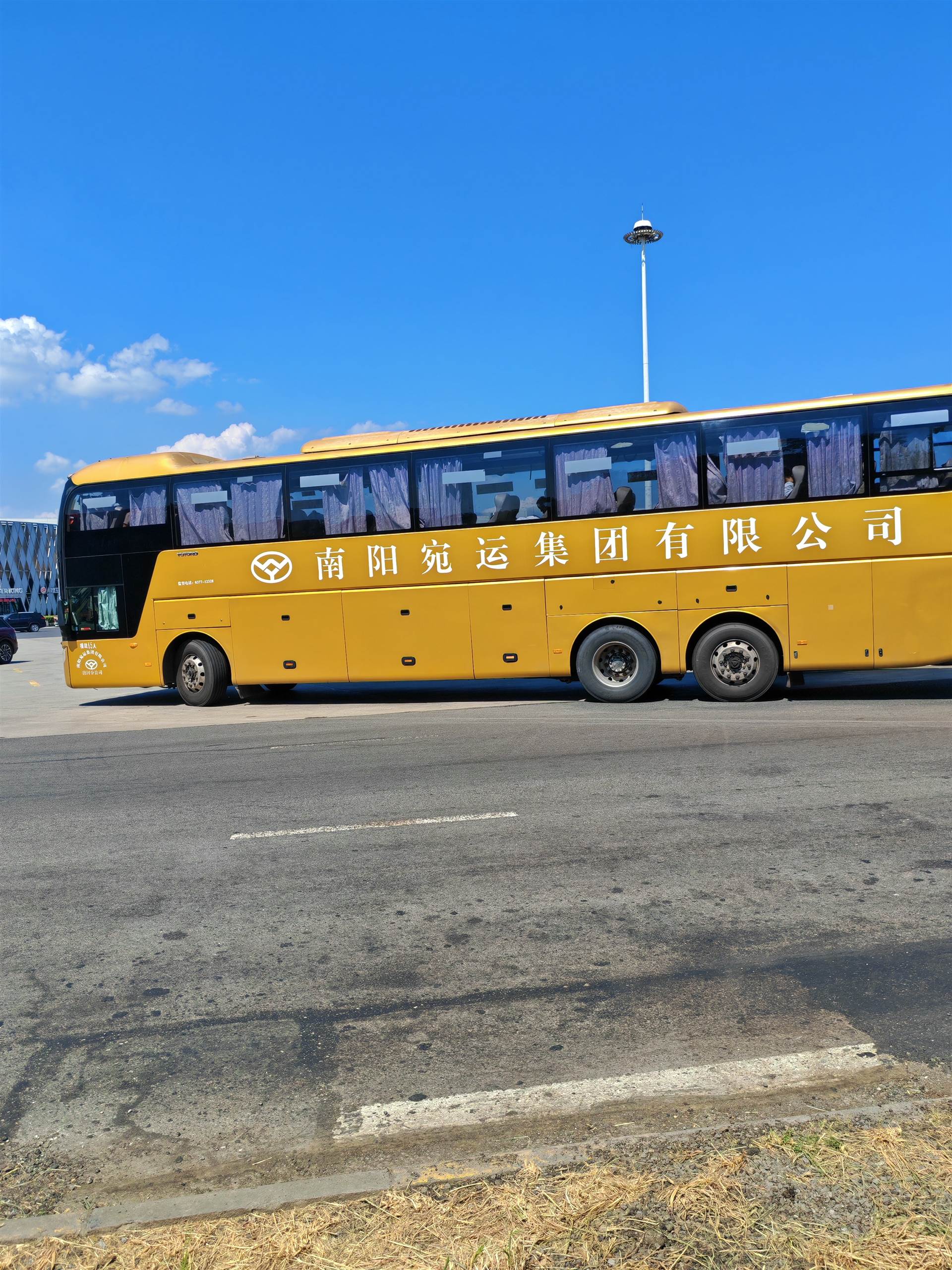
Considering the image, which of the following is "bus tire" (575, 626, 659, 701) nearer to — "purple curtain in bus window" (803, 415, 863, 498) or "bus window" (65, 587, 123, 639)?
"purple curtain in bus window" (803, 415, 863, 498)

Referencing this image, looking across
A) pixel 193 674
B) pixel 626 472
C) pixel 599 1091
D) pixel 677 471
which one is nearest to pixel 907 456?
pixel 677 471

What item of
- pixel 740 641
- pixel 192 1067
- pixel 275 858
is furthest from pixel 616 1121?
pixel 740 641

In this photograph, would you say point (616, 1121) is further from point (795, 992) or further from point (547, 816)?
point (547, 816)

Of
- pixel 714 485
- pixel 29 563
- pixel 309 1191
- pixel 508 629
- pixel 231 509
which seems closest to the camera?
pixel 309 1191

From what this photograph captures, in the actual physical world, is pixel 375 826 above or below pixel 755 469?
below

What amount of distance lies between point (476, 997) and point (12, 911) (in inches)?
113

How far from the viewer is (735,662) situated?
13047mm

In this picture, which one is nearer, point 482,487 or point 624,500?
point 624,500

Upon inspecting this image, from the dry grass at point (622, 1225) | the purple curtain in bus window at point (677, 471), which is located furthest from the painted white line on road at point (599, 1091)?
the purple curtain in bus window at point (677, 471)

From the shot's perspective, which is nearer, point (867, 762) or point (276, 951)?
point (276, 951)

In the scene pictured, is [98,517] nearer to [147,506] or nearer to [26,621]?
[147,506]

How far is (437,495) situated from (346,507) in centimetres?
147

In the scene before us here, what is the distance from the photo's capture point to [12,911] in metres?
5.24

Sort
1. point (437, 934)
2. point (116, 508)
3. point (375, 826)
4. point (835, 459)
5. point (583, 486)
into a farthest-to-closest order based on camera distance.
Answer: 1. point (116, 508)
2. point (583, 486)
3. point (835, 459)
4. point (375, 826)
5. point (437, 934)
